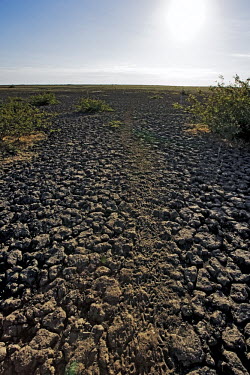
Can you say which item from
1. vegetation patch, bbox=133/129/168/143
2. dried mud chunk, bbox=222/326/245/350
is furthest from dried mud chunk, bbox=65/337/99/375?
vegetation patch, bbox=133/129/168/143

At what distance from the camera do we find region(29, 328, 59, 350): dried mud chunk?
Answer: 10.4ft

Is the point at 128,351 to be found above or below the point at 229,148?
below

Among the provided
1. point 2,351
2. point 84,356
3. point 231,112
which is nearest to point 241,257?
point 84,356

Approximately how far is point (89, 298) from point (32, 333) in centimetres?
92

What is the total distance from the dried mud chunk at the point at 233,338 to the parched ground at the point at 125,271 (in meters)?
0.01

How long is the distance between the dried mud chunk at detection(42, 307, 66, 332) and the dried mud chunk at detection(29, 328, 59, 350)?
82 mm

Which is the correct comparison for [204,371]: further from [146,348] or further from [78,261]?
[78,261]

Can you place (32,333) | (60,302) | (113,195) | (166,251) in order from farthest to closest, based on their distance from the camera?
(113,195), (166,251), (60,302), (32,333)

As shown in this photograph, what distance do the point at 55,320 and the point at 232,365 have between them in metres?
2.44

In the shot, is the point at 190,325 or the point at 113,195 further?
the point at 113,195

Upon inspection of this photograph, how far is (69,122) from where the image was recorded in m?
17.6

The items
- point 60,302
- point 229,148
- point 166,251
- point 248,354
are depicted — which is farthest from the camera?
point 229,148

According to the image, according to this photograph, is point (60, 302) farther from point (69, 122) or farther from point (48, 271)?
point (69, 122)

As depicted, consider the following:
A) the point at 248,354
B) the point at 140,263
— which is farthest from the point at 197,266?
the point at 248,354
